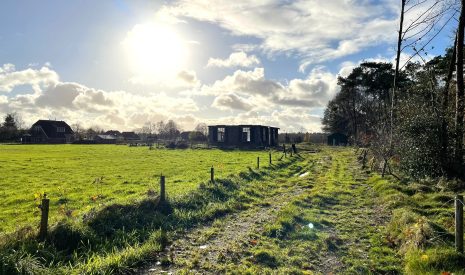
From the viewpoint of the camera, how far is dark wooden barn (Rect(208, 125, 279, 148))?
55656mm

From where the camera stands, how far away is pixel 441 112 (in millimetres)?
14828

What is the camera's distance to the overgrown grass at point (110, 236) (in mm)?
6340

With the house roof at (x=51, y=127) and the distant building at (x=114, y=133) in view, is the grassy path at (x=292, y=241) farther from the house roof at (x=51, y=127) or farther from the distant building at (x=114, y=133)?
the distant building at (x=114, y=133)

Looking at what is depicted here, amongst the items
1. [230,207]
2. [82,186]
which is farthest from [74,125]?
[230,207]

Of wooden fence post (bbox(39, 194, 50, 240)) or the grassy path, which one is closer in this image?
the grassy path

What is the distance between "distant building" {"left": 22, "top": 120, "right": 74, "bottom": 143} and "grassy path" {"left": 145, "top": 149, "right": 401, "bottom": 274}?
9336 cm

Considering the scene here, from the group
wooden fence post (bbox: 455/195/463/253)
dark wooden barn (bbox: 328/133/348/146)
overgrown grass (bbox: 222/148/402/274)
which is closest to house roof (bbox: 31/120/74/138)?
dark wooden barn (bbox: 328/133/348/146)

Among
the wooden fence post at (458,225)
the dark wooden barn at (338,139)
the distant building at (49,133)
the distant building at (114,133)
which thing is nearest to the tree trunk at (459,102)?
the wooden fence post at (458,225)

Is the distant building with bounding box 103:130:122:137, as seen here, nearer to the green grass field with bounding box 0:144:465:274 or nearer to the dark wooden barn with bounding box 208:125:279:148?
the dark wooden barn with bounding box 208:125:279:148

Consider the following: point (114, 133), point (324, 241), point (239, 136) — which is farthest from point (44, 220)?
point (114, 133)

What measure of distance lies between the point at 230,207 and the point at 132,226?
12.4 ft

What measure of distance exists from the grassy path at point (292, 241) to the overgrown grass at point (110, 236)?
54 centimetres

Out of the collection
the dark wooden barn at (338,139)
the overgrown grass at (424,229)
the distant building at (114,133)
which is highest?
the distant building at (114,133)

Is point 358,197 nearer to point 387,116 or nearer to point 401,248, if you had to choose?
point 401,248
